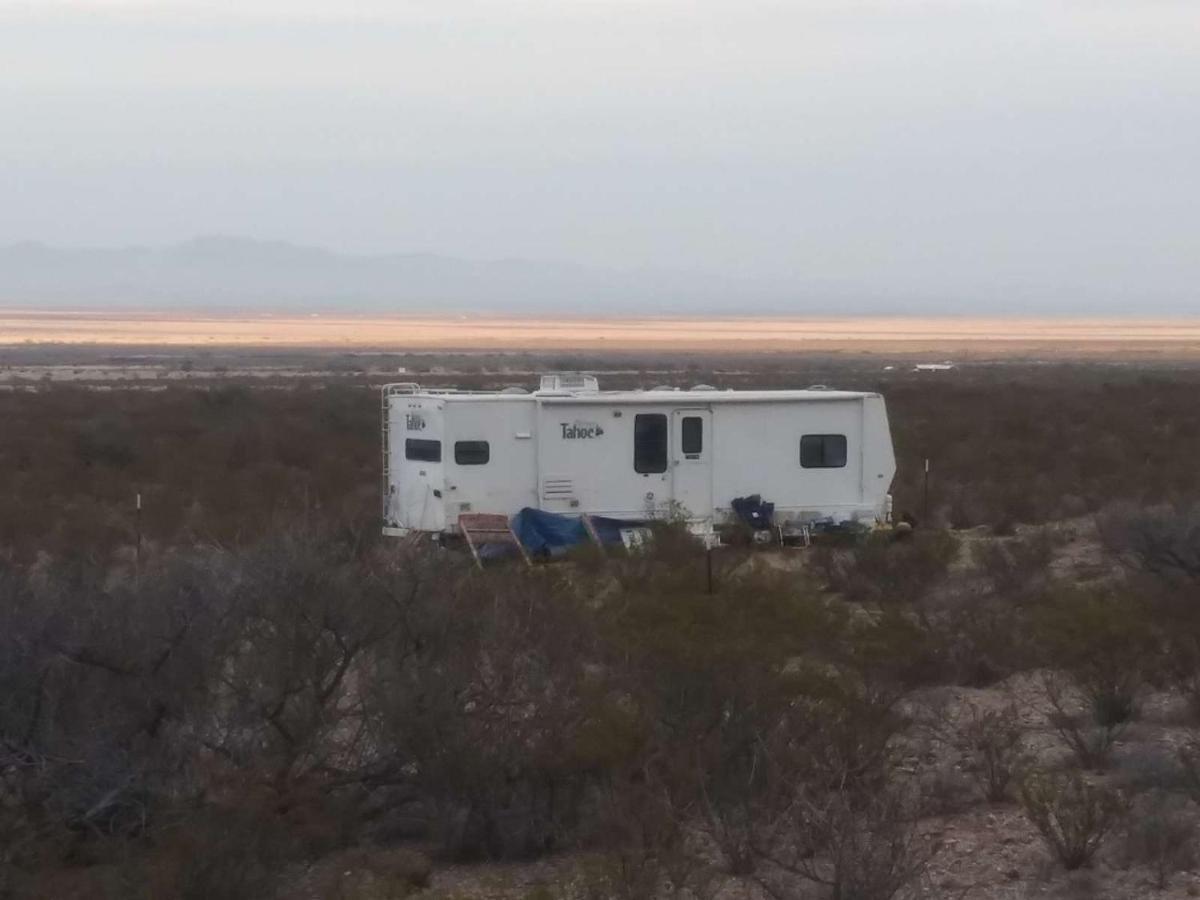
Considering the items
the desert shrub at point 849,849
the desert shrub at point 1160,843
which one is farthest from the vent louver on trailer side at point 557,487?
the desert shrub at point 1160,843

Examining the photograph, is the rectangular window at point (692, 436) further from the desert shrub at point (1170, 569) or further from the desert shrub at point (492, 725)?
the desert shrub at point (492, 725)

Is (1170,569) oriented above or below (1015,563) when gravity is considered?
above

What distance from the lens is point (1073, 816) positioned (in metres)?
8.11

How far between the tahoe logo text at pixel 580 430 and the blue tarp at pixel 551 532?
82 cm

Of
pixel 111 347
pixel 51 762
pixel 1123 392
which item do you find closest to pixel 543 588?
pixel 51 762

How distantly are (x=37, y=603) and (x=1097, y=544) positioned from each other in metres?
13.7

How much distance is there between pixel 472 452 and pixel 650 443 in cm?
190

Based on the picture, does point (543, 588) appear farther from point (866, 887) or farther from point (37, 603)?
point (866, 887)

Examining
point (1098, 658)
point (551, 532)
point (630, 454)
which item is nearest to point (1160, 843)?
point (1098, 658)

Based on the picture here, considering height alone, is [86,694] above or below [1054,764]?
above

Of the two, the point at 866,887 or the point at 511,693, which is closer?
the point at 866,887

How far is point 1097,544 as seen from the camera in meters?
19.5

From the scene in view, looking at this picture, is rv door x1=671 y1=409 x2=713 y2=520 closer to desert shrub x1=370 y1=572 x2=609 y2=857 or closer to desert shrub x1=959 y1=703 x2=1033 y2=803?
desert shrub x1=959 y1=703 x2=1033 y2=803

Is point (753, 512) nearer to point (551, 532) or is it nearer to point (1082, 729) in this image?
point (551, 532)
